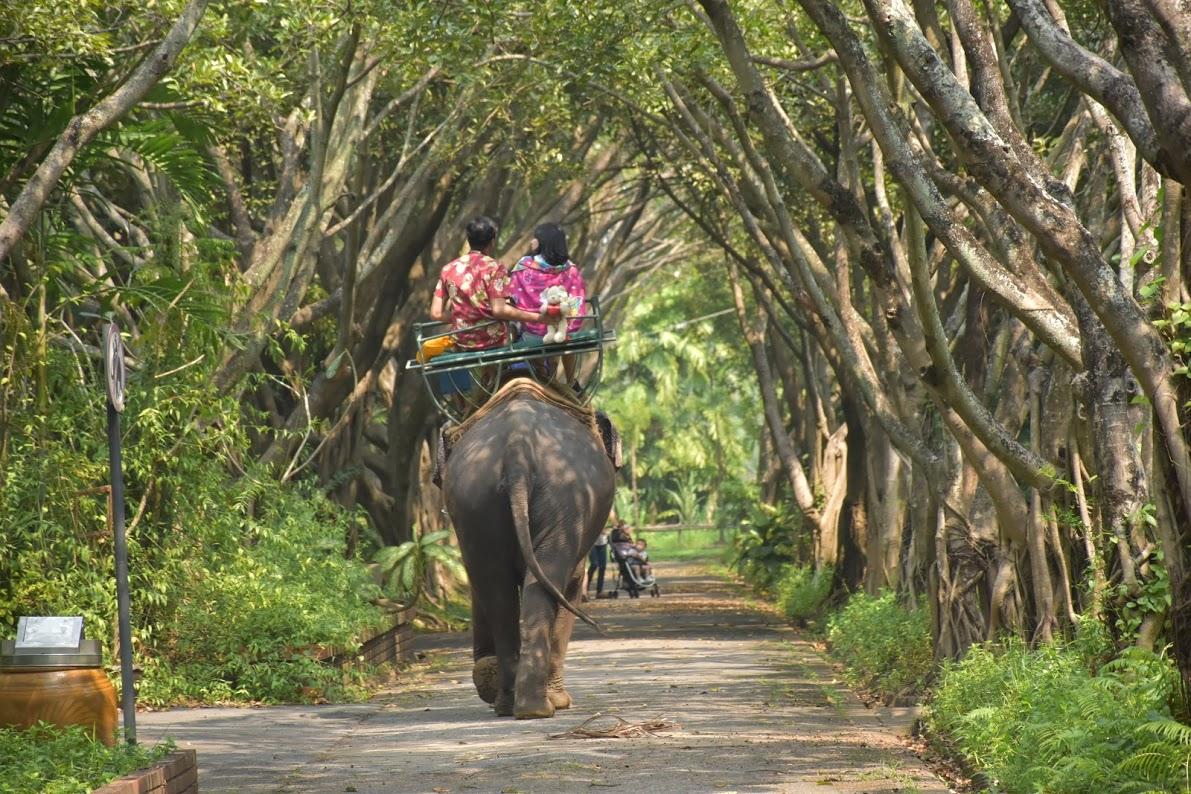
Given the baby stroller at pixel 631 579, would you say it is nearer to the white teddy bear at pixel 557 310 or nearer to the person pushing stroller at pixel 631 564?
the person pushing stroller at pixel 631 564

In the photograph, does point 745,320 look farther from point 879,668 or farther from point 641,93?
point 879,668

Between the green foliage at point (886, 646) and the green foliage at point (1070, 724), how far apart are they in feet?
10.7

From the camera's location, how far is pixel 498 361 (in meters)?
12.0

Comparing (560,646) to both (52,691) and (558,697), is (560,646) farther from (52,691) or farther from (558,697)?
(52,691)

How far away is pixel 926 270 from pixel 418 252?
12.3m

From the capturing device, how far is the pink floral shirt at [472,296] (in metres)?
12.2

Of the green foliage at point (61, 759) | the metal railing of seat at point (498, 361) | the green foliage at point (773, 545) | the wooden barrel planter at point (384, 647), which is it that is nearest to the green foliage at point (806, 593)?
the green foliage at point (773, 545)

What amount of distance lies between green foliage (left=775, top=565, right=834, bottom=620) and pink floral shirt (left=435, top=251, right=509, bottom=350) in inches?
454

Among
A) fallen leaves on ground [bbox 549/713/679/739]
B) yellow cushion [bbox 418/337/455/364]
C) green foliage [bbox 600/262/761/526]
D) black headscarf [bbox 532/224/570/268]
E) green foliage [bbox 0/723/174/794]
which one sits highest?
green foliage [bbox 600/262/761/526]

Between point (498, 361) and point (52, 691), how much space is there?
13.0 feet

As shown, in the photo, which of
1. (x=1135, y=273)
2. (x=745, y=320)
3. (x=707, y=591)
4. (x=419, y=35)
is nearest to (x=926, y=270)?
(x=1135, y=273)

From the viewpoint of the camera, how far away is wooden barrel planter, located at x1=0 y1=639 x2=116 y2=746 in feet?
29.0

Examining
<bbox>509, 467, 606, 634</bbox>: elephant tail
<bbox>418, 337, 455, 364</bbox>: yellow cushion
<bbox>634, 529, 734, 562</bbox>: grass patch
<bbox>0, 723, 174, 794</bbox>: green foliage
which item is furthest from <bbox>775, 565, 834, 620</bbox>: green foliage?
<bbox>634, 529, 734, 562</bbox>: grass patch

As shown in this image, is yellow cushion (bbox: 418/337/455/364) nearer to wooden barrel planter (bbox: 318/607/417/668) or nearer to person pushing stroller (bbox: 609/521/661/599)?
wooden barrel planter (bbox: 318/607/417/668)
